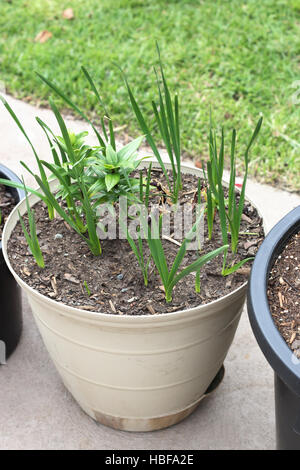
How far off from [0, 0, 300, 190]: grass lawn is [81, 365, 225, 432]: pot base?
3.94 ft

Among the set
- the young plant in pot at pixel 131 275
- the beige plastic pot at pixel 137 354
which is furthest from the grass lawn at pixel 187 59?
the beige plastic pot at pixel 137 354

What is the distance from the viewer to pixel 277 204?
2652 millimetres

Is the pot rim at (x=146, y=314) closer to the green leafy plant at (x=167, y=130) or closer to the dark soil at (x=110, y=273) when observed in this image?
the dark soil at (x=110, y=273)

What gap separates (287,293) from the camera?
1.51m

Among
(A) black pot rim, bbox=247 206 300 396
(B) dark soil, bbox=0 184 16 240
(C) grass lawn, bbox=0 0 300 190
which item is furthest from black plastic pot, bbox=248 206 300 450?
(C) grass lawn, bbox=0 0 300 190

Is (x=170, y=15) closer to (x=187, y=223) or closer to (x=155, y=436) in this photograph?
(x=187, y=223)

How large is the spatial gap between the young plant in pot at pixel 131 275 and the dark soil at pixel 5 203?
20cm

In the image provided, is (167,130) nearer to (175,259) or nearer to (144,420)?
(175,259)

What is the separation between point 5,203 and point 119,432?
0.81m

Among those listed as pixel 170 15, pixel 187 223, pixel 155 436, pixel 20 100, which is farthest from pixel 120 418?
pixel 170 15

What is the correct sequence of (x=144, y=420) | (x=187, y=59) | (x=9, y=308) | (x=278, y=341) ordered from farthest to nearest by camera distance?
(x=187, y=59) < (x=9, y=308) < (x=144, y=420) < (x=278, y=341)

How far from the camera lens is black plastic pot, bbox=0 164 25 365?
1.93 m

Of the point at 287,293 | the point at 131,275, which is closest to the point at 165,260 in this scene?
the point at 131,275

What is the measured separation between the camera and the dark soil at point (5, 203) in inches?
80.4
